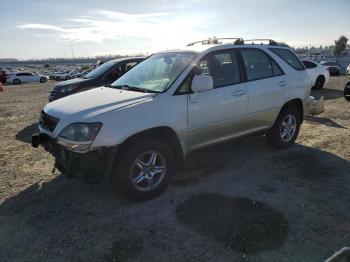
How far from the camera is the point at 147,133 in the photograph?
438 centimetres

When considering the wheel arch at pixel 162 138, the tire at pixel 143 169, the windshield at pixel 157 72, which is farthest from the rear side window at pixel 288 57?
the tire at pixel 143 169

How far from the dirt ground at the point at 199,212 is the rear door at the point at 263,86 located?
0.74 m

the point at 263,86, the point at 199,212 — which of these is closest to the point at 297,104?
A: the point at 263,86

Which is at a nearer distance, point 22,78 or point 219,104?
point 219,104

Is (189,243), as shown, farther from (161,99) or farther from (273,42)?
(273,42)

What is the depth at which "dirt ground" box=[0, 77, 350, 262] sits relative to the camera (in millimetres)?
3533

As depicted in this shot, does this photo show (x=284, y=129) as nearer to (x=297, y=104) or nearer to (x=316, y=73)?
(x=297, y=104)

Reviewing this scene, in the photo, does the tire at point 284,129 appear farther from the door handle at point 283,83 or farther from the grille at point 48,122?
the grille at point 48,122

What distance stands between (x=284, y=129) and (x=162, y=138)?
2.81 m

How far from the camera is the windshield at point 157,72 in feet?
16.0

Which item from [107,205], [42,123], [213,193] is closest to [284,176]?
[213,193]

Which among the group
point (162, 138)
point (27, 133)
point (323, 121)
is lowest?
point (27, 133)

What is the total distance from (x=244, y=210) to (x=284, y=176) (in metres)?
1.33

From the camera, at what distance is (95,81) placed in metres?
9.77
